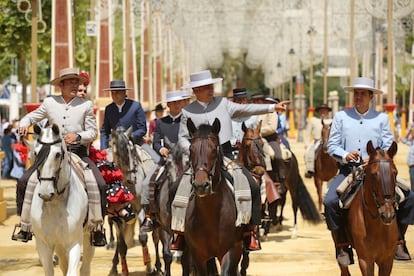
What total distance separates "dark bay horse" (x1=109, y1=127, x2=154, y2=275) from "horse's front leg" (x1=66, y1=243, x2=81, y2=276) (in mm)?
3327

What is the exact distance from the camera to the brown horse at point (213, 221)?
34.6 ft

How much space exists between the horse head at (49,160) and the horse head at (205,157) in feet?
4.37

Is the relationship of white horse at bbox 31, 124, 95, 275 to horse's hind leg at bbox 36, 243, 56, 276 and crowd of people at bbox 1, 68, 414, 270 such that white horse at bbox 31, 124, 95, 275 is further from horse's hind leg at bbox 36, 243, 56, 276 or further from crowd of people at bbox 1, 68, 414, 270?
crowd of people at bbox 1, 68, 414, 270

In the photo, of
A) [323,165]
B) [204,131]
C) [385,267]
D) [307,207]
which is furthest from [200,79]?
[323,165]

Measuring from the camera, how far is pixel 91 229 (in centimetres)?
1205

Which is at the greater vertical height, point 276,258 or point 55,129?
point 55,129

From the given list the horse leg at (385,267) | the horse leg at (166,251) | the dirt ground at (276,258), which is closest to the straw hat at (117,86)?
the horse leg at (166,251)

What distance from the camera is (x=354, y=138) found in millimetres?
11805

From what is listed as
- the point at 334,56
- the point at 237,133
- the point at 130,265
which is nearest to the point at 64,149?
the point at 130,265

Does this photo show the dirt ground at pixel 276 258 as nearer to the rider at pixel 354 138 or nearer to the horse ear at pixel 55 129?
the rider at pixel 354 138

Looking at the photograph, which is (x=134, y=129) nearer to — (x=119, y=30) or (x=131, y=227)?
(x=131, y=227)

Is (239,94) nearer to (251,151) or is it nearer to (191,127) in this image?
(251,151)

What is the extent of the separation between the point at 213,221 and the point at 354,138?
2038 millimetres

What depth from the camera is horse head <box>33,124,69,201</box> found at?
1055 centimetres
